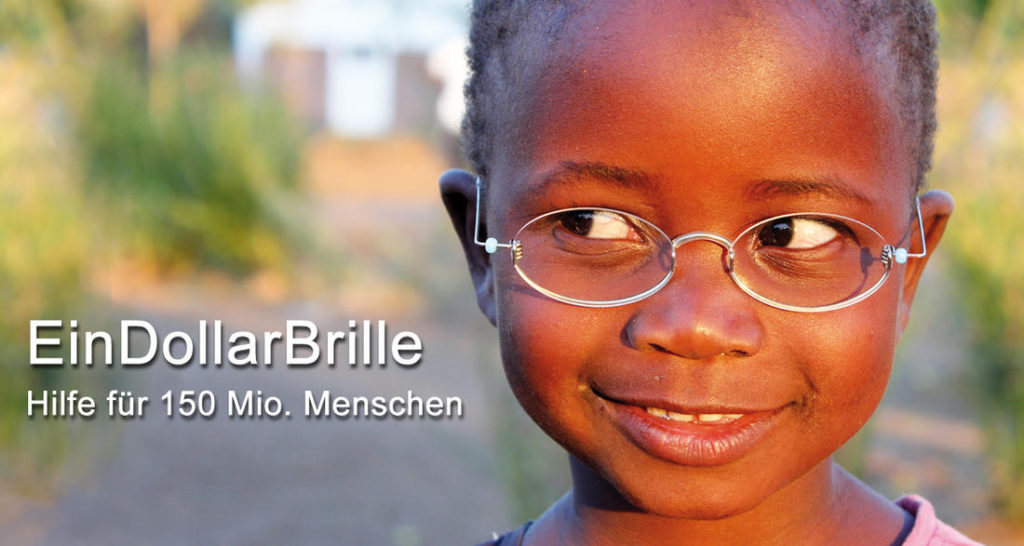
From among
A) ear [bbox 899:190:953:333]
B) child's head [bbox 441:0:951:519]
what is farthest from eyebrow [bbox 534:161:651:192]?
ear [bbox 899:190:953:333]

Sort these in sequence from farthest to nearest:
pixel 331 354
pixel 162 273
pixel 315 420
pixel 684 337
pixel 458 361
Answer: pixel 162 273
pixel 458 361
pixel 331 354
pixel 315 420
pixel 684 337

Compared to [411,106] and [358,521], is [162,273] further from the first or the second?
[411,106]

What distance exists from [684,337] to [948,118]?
12.4 feet

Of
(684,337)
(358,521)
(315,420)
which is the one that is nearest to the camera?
(684,337)

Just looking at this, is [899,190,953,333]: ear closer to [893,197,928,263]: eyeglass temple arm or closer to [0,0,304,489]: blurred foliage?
[893,197,928,263]: eyeglass temple arm

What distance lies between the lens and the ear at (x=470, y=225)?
68.5 inches

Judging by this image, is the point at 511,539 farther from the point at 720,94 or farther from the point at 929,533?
the point at 720,94

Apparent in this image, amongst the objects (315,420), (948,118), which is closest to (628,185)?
(948,118)

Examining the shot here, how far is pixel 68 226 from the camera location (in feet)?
17.6

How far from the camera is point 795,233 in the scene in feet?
4.66

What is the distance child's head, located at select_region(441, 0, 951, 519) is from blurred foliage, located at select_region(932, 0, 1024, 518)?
338cm

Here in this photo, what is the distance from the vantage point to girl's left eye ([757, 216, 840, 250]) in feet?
4.63

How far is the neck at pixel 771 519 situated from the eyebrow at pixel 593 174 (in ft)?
1.59

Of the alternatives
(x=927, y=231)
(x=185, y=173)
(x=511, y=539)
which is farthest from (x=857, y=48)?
(x=185, y=173)
